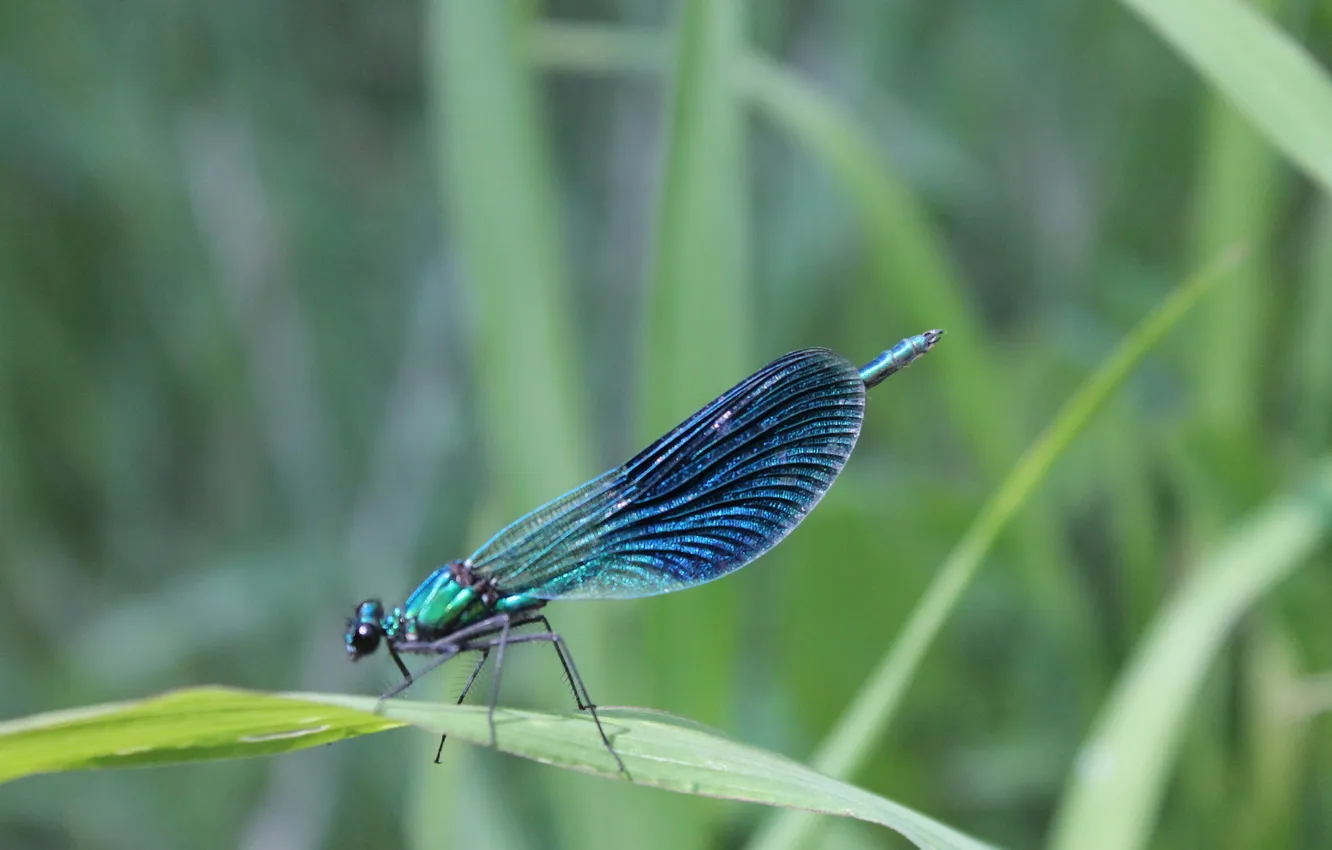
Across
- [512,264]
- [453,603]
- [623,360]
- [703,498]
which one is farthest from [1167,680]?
[623,360]

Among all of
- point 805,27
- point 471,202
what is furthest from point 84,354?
point 805,27

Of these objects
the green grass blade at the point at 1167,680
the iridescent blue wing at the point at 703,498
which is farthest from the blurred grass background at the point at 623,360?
the green grass blade at the point at 1167,680

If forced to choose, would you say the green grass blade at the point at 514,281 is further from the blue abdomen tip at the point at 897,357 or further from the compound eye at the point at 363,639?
the blue abdomen tip at the point at 897,357

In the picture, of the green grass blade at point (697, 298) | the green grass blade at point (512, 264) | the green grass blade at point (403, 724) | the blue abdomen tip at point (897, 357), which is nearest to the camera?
the green grass blade at point (403, 724)

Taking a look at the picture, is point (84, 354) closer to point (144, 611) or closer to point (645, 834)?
point (144, 611)

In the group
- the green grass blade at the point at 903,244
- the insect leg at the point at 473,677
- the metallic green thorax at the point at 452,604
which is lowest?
the insect leg at the point at 473,677

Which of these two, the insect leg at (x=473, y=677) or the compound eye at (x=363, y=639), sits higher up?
the compound eye at (x=363, y=639)
